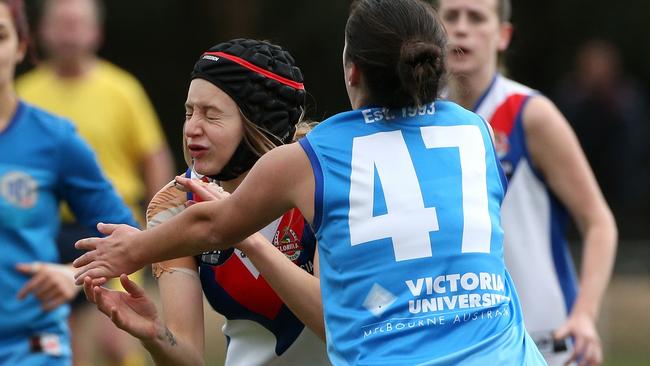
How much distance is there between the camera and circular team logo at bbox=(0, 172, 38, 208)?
465cm

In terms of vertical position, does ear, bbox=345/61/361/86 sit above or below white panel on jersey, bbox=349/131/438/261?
above

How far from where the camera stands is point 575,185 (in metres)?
4.91

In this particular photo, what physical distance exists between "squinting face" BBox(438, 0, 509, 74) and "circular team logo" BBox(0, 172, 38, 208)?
158 cm

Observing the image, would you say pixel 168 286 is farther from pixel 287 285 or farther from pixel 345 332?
pixel 345 332

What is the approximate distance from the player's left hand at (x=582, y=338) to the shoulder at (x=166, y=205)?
5.45 ft

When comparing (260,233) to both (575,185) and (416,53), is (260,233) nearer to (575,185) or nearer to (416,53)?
(416,53)

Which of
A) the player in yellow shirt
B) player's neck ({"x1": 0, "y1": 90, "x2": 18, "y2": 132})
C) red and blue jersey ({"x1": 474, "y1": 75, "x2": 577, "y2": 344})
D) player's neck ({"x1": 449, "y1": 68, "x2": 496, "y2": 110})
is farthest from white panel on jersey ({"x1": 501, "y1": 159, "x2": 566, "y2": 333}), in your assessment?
the player in yellow shirt

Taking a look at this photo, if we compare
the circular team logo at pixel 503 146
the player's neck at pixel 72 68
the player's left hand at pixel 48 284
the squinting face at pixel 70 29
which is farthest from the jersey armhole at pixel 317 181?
the player's neck at pixel 72 68

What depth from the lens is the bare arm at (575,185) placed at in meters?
4.88

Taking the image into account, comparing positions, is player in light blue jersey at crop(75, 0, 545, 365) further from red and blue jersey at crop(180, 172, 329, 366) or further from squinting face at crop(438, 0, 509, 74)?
squinting face at crop(438, 0, 509, 74)

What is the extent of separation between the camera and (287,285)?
331 centimetres

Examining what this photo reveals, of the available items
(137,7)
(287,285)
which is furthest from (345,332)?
(137,7)

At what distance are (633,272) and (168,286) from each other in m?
Result: 9.14

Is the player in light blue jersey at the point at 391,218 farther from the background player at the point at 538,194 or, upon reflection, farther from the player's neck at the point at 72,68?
the player's neck at the point at 72,68
